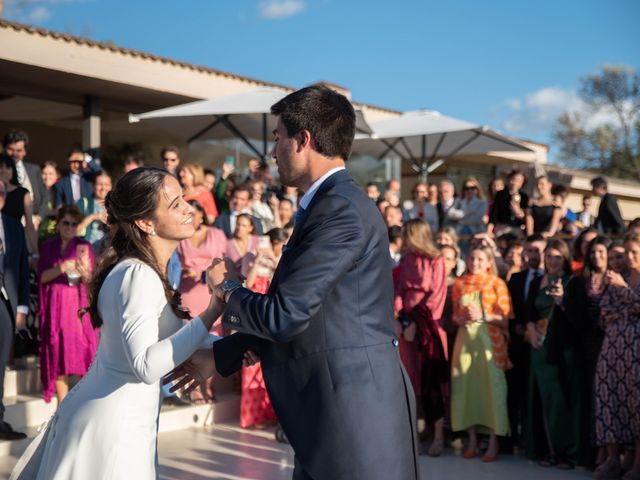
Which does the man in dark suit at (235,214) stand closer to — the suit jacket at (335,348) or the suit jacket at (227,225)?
the suit jacket at (227,225)

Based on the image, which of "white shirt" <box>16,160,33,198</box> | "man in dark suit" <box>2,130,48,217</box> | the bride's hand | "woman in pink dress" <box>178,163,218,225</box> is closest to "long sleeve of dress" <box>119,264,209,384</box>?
the bride's hand

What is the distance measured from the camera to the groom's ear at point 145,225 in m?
2.88

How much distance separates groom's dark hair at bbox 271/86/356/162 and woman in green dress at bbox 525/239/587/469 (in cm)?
458

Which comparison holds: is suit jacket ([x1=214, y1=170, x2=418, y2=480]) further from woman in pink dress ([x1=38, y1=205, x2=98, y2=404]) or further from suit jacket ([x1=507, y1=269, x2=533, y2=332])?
suit jacket ([x1=507, y1=269, x2=533, y2=332])

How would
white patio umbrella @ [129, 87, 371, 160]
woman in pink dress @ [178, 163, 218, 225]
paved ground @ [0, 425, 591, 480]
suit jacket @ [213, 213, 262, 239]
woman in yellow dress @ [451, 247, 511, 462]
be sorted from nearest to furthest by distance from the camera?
paved ground @ [0, 425, 591, 480] < woman in yellow dress @ [451, 247, 511, 462] < suit jacket @ [213, 213, 262, 239] < woman in pink dress @ [178, 163, 218, 225] < white patio umbrella @ [129, 87, 371, 160]

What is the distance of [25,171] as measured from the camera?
28.3ft

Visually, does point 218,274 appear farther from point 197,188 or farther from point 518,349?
point 197,188

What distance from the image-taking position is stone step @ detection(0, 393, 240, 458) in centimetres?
654

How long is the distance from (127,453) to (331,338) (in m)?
0.79

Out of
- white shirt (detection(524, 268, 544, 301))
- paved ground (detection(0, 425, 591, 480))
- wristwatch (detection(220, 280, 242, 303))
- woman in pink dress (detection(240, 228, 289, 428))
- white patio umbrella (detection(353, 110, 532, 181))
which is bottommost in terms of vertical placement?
paved ground (detection(0, 425, 591, 480))

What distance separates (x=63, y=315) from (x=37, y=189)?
237cm

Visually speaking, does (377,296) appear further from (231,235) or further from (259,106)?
(259,106)

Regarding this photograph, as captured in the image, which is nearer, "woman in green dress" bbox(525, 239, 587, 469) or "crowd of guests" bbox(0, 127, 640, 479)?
"crowd of guests" bbox(0, 127, 640, 479)

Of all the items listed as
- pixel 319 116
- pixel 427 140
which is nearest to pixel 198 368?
pixel 319 116
